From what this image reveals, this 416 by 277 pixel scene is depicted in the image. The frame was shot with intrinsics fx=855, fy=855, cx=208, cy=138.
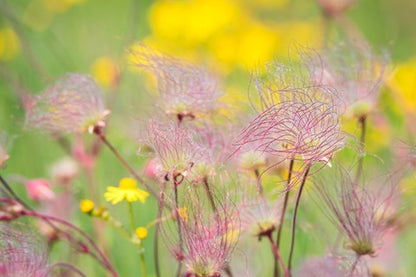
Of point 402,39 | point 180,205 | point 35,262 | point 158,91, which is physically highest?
point 402,39

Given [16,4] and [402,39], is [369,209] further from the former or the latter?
[402,39]

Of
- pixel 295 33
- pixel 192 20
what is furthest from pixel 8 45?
pixel 295 33

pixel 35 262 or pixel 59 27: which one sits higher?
pixel 59 27

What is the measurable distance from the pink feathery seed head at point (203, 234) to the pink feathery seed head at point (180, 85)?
0.17m

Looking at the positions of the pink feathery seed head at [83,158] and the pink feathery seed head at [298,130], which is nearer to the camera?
the pink feathery seed head at [298,130]

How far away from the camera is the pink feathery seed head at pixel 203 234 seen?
3.13 ft

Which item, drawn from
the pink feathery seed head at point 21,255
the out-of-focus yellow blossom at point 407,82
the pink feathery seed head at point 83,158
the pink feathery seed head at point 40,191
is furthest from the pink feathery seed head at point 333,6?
the pink feathery seed head at point 21,255

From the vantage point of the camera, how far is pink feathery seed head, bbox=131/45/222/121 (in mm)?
1128

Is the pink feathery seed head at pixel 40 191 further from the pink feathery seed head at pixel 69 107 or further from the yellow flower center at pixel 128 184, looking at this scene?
the yellow flower center at pixel 128 184

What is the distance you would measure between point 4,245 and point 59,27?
2835 mm

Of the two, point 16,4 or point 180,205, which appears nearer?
point 180,205

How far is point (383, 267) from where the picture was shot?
1.37 metres

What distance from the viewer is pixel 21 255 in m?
1.00

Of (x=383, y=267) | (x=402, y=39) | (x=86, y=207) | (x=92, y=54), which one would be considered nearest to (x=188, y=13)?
(x=92, y=54)
